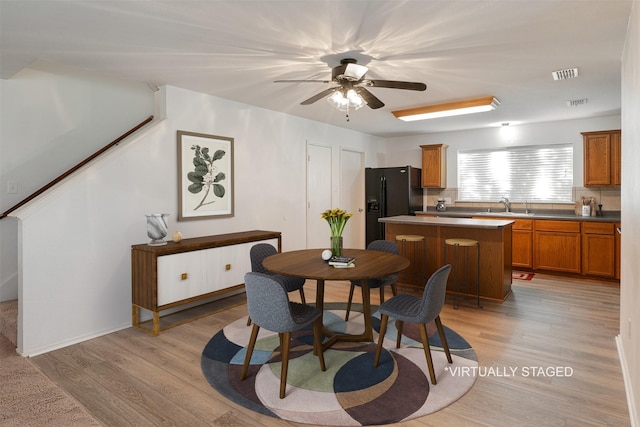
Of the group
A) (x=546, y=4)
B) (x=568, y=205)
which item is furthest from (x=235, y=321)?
(x=568, y=205)

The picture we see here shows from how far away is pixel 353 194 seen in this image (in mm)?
6977

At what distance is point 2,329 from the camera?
3.41 m

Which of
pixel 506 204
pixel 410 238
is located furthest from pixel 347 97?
pixel 506 204

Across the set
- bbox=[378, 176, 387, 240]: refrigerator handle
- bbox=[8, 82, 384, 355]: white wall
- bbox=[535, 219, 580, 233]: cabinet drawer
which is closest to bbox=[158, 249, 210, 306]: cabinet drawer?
bbox=[8, 82, 384, 355]: white wall

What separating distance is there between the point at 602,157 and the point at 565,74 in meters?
2.55

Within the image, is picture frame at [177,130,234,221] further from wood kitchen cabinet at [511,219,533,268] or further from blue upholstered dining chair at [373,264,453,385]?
wood kitchen cabinet at [511,219,533,268]

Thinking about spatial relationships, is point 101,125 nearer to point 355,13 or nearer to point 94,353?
point 94,353

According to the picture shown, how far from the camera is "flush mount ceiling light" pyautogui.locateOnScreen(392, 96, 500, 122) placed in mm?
4531

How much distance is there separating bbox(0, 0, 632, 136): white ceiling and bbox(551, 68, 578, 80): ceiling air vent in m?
0.05

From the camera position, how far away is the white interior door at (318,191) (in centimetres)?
579

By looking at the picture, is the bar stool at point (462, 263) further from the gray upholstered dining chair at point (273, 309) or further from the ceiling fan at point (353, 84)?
the gray upholstered dining chair at point (273, 309)

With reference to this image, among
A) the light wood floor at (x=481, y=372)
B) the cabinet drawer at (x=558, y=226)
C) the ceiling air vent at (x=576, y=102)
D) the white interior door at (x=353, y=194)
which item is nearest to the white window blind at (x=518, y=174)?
the cabinet drawer at (x=558, y=226)

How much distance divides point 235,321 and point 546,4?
359 cm

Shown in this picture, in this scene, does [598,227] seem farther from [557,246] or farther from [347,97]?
[347,97]
